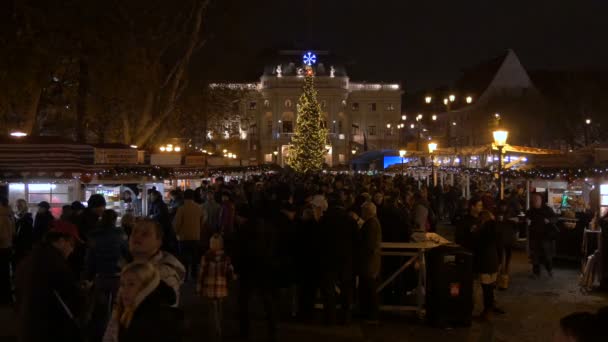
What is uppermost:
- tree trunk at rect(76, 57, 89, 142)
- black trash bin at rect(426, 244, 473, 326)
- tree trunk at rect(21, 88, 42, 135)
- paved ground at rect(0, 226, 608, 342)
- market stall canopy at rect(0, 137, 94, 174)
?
tree trunk at rect(76, 57, 89, 142)

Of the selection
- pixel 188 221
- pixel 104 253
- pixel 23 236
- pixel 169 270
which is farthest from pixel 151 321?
pixel 23 236

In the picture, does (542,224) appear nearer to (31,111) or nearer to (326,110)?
(31,111)

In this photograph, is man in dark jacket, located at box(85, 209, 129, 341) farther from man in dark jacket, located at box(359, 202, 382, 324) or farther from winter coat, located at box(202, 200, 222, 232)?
winter coat, located at box(202, 200, 222, 232)

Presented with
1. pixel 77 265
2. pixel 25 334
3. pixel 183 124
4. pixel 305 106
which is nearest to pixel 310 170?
pixel 305 106

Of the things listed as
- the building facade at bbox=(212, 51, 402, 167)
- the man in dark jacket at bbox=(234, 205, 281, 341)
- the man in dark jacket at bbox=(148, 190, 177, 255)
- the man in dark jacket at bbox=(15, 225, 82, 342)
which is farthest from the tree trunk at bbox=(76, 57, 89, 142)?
the building facade at bbox=(212, 51, 402, 167)

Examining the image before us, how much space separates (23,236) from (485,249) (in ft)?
24.2

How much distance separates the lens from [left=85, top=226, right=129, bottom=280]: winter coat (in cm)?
670

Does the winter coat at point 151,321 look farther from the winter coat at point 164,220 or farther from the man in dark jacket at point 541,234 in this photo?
the man in dark jacket at point 541,234

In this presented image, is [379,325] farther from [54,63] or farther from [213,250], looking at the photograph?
[54,63]

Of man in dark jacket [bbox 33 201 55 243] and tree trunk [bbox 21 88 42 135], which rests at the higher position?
tree trunk [bbox 21 88 42 135]

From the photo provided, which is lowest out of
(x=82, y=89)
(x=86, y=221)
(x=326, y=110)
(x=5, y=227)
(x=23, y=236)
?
(x=23, y=236)

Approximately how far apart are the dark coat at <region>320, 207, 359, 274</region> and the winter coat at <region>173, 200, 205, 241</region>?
3.64 metres

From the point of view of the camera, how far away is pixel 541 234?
11898mm

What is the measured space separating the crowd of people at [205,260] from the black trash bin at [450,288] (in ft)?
1.62
